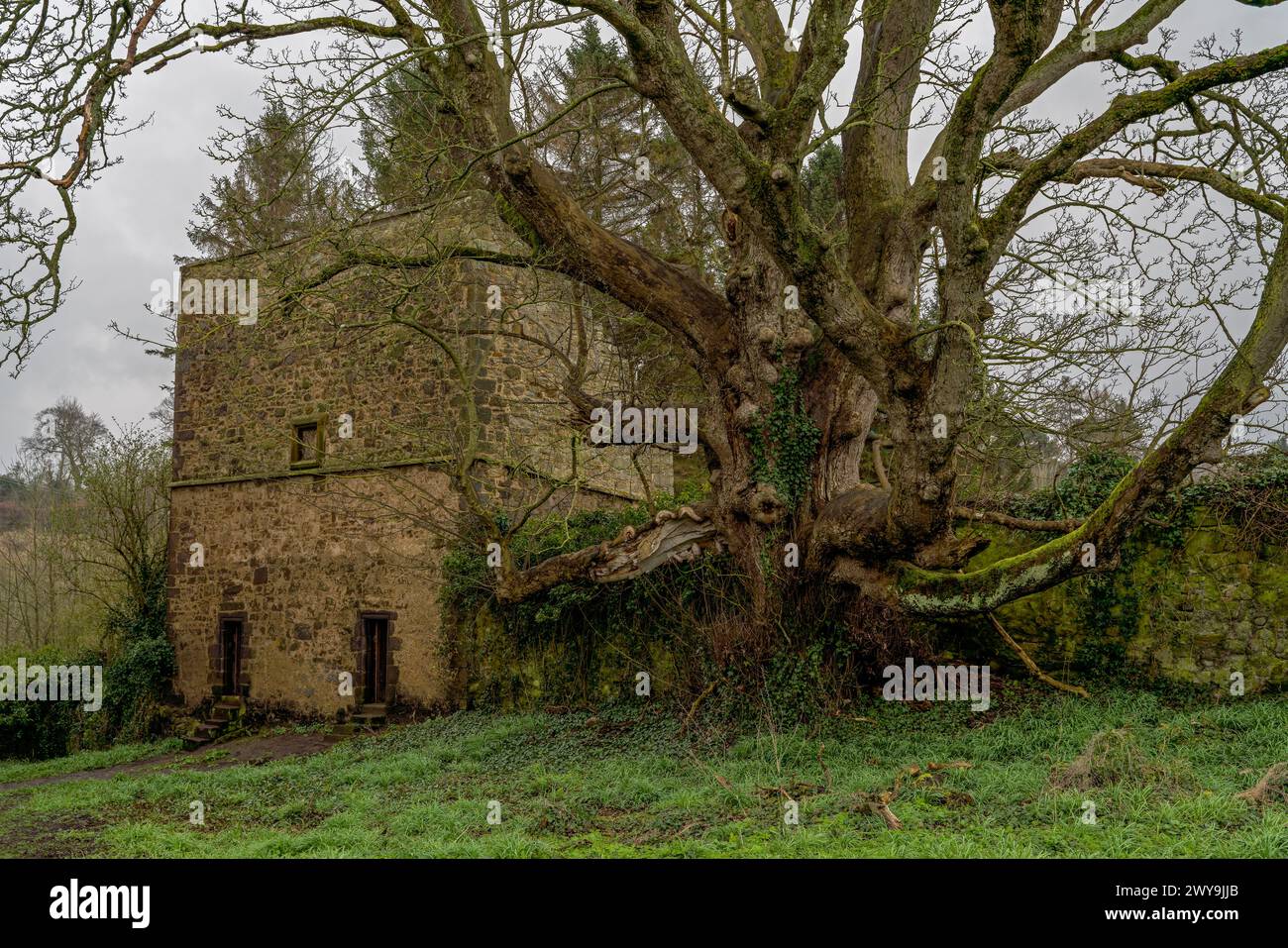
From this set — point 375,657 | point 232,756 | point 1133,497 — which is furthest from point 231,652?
point 1133,497

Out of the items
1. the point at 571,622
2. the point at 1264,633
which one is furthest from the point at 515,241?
the point at 1264,633

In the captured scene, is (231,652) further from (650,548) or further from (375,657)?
(650,548)

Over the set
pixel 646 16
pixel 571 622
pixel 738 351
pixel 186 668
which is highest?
pixel 646 16

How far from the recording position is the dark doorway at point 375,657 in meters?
15.1

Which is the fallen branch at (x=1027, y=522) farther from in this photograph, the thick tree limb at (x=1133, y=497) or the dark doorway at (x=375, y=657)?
the dark doorway at (x=375, y=657)

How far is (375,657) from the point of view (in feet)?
50.1

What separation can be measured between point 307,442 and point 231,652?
13.7 ft

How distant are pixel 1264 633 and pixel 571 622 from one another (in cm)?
791

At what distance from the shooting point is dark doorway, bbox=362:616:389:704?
15.1 meters

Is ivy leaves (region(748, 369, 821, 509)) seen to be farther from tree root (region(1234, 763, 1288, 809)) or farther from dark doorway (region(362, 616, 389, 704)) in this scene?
dark doorway (region(362, 616, 389, 704))

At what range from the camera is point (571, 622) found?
42.7 feet

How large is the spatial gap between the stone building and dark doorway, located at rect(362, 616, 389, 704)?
0.03 metres
